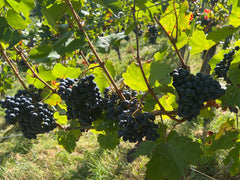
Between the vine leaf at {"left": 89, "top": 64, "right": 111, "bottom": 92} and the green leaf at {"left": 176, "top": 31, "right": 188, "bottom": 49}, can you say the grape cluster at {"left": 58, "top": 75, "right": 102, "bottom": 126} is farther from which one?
the green leaf at {"left": 176, "top": 31, "right": 188, "bottom": 49}

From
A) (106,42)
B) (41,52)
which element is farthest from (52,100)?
(106,42)

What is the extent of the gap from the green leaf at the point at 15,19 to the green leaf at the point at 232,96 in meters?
1.05

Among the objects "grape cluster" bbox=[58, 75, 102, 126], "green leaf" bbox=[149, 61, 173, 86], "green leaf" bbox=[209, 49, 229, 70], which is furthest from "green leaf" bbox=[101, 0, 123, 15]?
"green leaf" bbox=[209, 49, 229, 70]

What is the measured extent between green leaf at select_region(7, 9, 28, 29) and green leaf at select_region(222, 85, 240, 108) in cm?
105

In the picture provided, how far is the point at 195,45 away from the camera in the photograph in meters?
1.03

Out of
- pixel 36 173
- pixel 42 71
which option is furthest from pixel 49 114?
pixel 36 173

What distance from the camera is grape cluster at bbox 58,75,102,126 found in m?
1.06

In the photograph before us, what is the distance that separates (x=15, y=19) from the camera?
1018 millimetres

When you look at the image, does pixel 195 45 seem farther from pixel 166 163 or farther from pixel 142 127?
pixel 166 163

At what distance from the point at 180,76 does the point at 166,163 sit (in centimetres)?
36

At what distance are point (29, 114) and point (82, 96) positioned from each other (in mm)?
515

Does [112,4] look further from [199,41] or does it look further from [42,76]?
[42,76]

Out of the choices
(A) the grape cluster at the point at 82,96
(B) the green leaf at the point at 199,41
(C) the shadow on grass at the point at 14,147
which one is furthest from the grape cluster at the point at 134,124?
(C) the shadow on grass at the point at 14,147

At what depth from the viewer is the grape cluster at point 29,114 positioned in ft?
4.26
